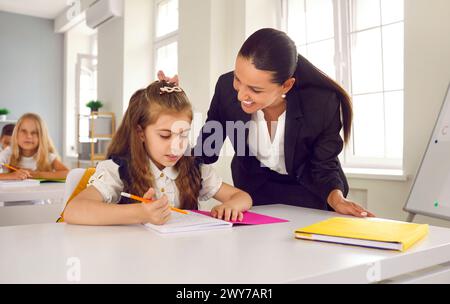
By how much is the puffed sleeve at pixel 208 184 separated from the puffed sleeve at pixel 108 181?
1.02ft

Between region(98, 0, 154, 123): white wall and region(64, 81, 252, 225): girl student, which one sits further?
region(98, 0, 154, 123): white wall

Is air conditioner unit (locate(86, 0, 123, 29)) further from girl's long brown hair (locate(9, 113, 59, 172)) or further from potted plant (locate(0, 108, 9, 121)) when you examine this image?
girl's long brown hair (locate(9, 113, 59, 172))

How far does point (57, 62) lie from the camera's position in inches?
282

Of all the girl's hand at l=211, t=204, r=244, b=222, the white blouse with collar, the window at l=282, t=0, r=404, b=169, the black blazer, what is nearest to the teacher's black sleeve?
the black blazer

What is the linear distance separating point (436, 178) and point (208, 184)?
1023mm

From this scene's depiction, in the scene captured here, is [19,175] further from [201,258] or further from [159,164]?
[201,258]

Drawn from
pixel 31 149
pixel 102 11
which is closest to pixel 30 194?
pixel 31 149

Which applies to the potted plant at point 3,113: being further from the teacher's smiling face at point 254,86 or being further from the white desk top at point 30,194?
the teacher's smiling face at point 254,86

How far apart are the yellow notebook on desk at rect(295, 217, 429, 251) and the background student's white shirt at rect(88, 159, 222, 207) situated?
548mm

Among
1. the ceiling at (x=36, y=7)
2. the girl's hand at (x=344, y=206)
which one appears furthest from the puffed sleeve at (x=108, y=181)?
the ceiling at (x=36, y=7)

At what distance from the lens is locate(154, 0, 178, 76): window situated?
466 cm
